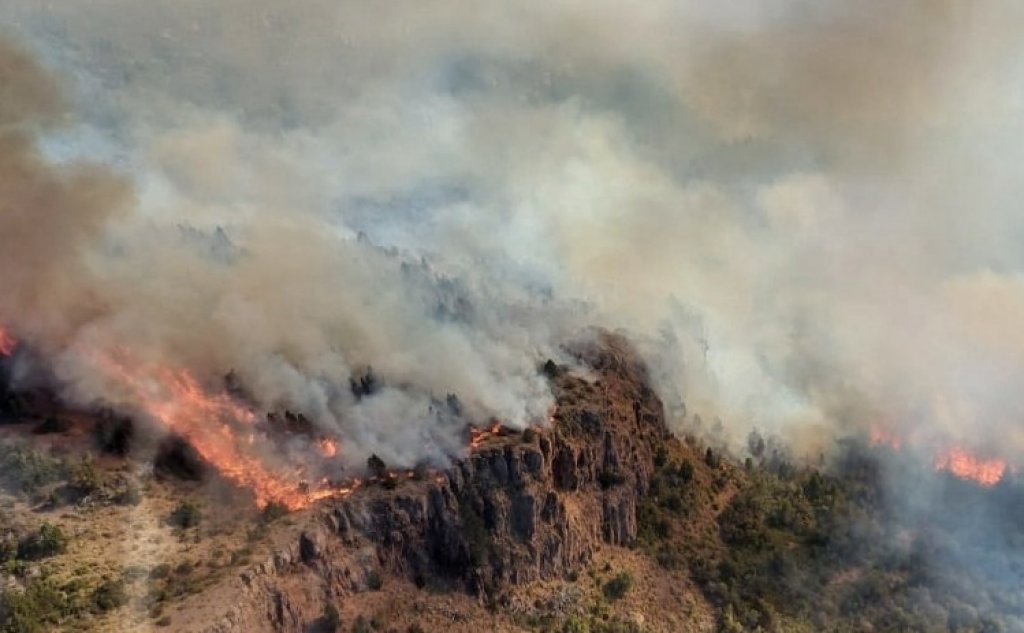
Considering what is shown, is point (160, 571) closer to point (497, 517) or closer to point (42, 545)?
point (42, 545)

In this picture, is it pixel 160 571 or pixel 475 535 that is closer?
pixel 160 571

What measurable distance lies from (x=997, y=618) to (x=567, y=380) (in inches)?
2703

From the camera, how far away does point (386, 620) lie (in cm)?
10756

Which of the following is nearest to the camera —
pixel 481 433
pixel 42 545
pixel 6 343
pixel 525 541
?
pixel 42 545

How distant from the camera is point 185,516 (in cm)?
10481

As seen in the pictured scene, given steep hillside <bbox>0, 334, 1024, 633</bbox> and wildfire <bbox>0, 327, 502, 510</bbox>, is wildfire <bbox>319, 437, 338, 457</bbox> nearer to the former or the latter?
wildfire <bbox>0, 327, 502, 510</bbox>

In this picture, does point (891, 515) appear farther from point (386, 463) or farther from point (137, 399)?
point (137, 399)

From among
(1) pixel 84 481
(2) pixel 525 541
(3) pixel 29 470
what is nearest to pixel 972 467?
(2) pixel 525 541

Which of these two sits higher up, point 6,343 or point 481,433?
point 6,343

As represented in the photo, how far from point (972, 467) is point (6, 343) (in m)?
166

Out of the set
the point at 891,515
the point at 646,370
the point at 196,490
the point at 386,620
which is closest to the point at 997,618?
the point at 891,515

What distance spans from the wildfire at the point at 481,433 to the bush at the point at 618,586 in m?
23.9

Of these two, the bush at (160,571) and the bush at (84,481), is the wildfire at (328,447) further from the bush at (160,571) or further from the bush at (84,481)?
the bush at (160,571)

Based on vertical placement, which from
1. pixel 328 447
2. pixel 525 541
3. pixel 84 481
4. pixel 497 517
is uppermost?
pixel 328 447
